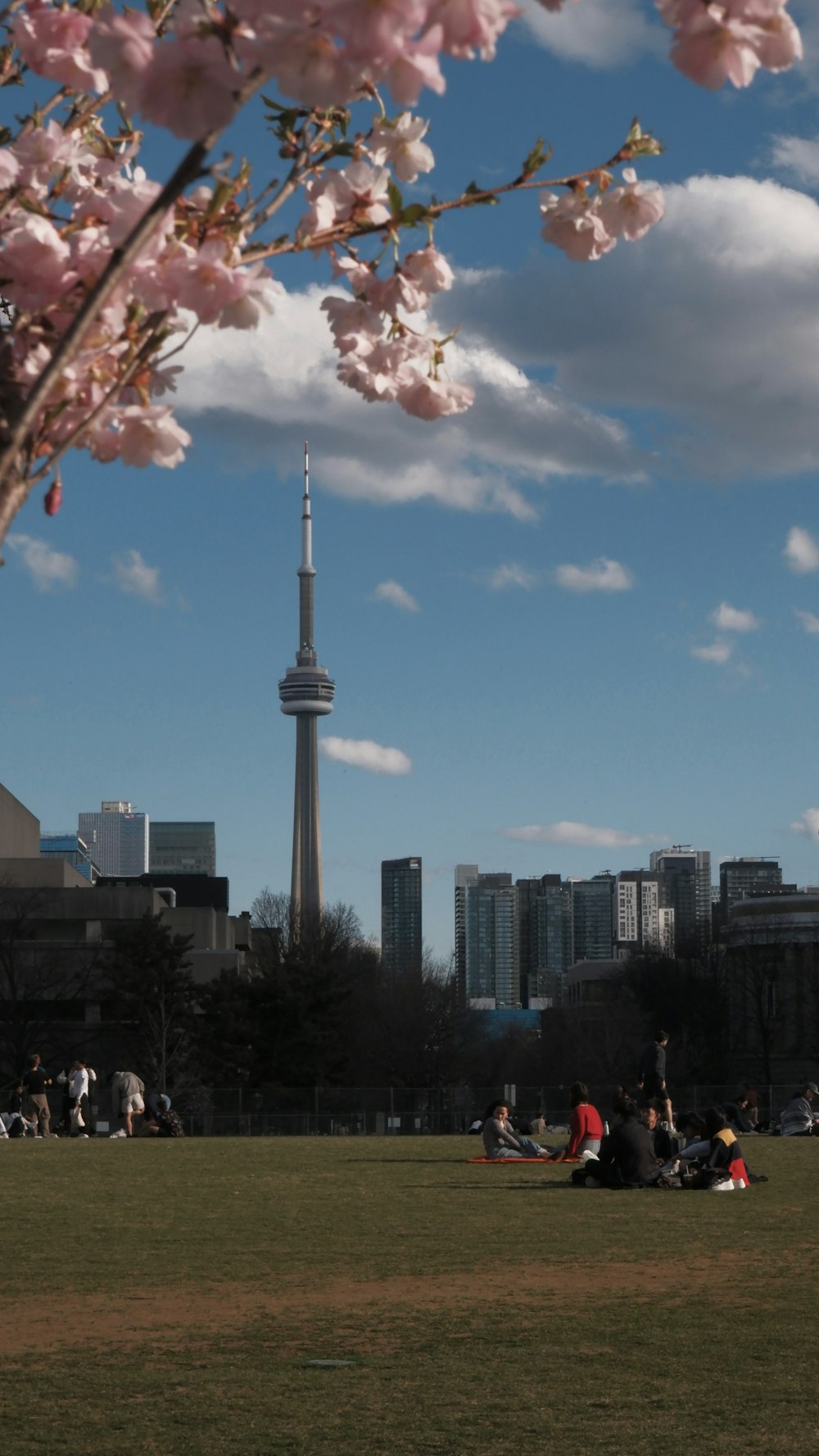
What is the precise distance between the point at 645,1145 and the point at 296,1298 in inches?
407

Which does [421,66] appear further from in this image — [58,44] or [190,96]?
[58,44]

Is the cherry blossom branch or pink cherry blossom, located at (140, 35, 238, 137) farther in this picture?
the cherry blossom branch

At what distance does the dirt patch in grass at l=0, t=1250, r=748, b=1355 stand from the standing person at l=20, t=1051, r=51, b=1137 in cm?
2707

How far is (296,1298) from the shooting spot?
11844mm

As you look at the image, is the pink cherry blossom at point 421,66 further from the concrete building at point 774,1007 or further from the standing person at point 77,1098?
the concrete building at point 774,1007

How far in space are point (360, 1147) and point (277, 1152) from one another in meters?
2.28

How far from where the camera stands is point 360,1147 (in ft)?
108

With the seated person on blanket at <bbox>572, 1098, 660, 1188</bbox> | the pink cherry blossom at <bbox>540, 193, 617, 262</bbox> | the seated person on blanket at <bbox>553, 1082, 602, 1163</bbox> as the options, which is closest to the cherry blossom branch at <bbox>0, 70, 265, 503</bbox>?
the pink cherry blossom at <bbox>540, 193, 617, 262</bbox>

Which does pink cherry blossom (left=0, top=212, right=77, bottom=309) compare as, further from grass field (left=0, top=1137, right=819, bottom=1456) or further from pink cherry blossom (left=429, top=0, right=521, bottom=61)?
grass field (left=0, top=1137, right=819, bottom=1456)

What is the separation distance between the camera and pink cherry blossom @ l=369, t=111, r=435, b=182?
15.2 feet

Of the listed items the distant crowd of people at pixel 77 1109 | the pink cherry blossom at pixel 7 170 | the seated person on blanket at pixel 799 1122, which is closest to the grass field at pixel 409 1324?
the pink cherry blossom at pixel 7 170

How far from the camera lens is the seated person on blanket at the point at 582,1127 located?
84.7 feet

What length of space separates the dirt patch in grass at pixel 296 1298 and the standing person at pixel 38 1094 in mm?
27072

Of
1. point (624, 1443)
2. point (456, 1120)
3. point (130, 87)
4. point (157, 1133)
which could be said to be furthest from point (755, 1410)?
point (456, 1120)
